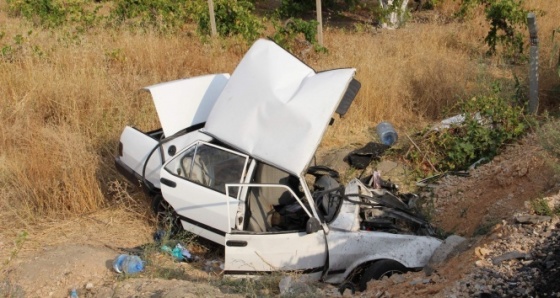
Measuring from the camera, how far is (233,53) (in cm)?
1335

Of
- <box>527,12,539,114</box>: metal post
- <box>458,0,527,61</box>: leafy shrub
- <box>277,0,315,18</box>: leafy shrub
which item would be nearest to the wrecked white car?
<box>527,12,539,114</box>: metal post

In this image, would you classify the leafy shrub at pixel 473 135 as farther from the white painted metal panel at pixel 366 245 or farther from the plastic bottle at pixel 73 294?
the plastic bottle at pixel 73 294

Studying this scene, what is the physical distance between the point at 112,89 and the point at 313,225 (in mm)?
5763

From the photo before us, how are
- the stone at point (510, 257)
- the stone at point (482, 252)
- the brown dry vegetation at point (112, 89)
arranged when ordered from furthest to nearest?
the brown dry vegetation at point (112, 89) → the stone at point (482, 252) → the stone at point (510, 257)

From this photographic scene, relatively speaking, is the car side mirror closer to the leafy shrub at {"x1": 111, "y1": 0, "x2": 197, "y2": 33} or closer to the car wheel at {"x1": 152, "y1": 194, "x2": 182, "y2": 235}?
the car wheel at {"x1": 152, "y1": 194, "x2": 182, "y2": 235}

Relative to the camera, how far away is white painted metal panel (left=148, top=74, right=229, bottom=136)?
8320mm

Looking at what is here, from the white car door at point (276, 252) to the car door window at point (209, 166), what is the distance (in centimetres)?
40

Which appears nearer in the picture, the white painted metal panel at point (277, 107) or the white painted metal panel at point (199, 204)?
the white painted metal panel at point (277, 107)

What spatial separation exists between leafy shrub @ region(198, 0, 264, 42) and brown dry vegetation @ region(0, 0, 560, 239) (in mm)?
499

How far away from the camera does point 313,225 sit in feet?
21.9

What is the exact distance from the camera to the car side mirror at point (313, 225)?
666 centimetres

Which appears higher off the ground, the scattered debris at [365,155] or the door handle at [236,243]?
the door handle at [236,243]

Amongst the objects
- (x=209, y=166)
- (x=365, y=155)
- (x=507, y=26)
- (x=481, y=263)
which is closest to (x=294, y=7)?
(x=507, y=26)

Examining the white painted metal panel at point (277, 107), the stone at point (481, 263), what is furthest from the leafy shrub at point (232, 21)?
the stone at point (481, 263)
